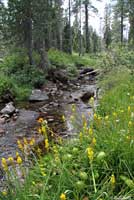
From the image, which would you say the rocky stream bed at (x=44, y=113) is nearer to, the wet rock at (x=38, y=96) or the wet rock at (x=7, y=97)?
the wet rock at (x=38, y=96)

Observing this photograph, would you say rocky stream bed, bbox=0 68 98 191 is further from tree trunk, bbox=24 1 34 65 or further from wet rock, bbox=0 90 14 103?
tree trunk, bbox=24 1 34 65

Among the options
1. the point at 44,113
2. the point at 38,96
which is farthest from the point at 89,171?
the point at 38,96

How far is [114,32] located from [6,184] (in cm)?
5571

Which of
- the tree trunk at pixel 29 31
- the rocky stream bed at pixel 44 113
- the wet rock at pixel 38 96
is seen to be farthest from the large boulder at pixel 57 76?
the wet rock at pixel 38 96

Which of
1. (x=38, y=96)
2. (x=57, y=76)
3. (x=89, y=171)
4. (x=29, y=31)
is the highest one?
(x=29, y=31)

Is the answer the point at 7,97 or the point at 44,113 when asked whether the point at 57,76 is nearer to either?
the point at 7,97

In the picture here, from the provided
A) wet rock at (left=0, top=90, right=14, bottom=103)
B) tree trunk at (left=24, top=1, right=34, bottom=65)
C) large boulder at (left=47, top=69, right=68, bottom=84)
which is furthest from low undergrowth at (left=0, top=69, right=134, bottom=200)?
large boulder at (left=47, top=69, right=68, bottom=84)

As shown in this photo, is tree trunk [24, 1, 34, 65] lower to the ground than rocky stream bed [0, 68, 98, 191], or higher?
higher

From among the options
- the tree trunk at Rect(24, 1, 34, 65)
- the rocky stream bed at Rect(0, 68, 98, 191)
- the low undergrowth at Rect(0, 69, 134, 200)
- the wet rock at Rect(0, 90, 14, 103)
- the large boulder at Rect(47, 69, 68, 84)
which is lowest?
the rocky stream bed at Rect(0, 68, 98, 191)

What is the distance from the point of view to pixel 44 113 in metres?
9.36

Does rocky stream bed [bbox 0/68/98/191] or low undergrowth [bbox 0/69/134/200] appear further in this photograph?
rocky stream bed [bbox 0/68/98/191]

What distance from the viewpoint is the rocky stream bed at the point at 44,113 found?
6.62m

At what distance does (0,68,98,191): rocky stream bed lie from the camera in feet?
21.7

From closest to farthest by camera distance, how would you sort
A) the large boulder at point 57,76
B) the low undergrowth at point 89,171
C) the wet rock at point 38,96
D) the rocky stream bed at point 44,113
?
the low undergrowth at point 89,171 → the rocky stream bed at point 44,113 → the wet rock at point 38,96 → the large boulder at point 57,76
